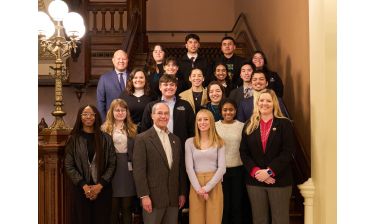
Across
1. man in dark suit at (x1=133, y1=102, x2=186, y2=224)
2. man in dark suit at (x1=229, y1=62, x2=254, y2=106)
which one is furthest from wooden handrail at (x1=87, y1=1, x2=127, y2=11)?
man in dark suit at (x1=133, y1=102, x2=186, y2=224)

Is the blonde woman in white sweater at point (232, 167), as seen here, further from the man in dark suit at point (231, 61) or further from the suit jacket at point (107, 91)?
the man in dark suit at point (231, 61)

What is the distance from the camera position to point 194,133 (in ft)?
18.1

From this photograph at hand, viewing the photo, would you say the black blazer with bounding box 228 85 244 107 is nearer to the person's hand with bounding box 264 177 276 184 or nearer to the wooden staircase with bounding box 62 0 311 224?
the person's hand with bounding box 264 177 276 184

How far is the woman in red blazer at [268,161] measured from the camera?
16.2 feet

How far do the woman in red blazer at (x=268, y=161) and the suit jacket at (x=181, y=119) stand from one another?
2.18 ft

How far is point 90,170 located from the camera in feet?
16.6

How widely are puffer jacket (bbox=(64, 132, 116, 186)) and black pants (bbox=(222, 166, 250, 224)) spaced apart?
1.06m

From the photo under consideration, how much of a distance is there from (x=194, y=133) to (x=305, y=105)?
1.98m

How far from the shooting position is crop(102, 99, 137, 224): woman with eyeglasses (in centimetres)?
517

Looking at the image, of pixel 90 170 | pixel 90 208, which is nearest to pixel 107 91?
pixel 90 170

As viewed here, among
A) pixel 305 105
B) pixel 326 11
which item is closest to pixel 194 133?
pixel 305 105

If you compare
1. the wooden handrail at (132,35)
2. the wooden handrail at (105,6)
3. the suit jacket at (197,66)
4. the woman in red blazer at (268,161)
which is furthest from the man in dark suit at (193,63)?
the wooden handrail at (105,6)
